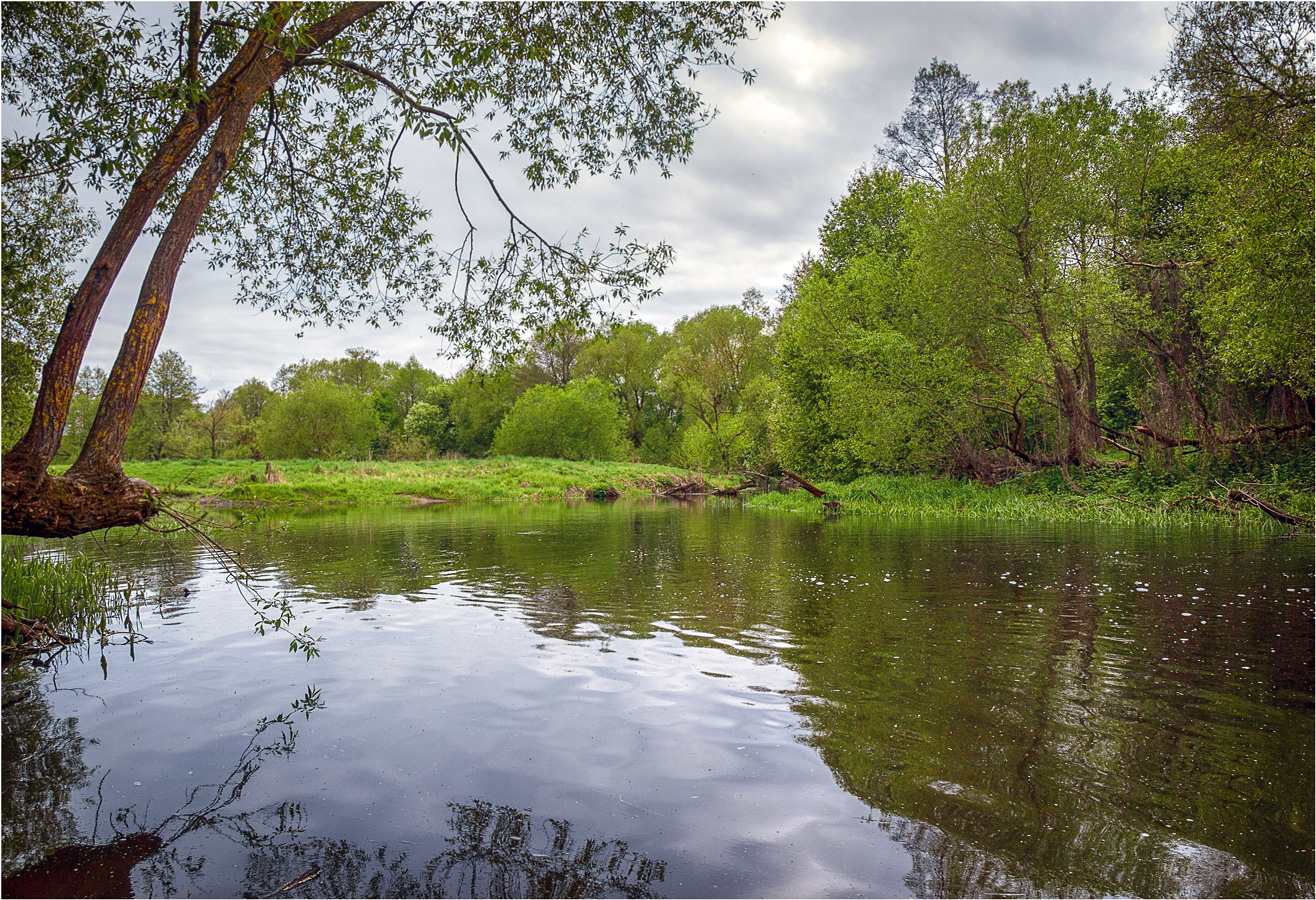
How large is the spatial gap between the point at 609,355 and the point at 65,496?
7245 centimetres

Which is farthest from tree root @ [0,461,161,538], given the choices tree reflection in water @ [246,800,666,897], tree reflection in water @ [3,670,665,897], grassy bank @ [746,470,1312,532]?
grassy bank @ [746,470,1312,532]

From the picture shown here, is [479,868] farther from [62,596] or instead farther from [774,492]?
[774,492]

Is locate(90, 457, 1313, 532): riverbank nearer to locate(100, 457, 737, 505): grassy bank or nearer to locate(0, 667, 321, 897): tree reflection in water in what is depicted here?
locate(100, 457, 737, 505): grassy bank

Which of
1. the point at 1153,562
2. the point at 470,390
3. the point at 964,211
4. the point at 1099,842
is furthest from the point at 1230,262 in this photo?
the point at 470,390

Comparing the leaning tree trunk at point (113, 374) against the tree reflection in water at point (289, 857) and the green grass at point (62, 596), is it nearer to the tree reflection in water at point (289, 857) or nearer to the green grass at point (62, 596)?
the tree reflection in water at point (289, 857)

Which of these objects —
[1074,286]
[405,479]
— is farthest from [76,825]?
[405,479]

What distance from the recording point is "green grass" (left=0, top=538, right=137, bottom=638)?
862cm

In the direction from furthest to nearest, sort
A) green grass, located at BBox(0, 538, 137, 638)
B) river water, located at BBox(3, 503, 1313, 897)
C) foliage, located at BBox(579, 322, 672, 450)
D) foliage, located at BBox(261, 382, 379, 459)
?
1. foliage, located at BBox(579, 322, 672, 450)
2. foliage, located at BBox(261, 382, 379, 459)
3. green grass, located at BBox(0, 538, 137, 638)
4. river water, located at BBox(3, 503, 1313, 897)

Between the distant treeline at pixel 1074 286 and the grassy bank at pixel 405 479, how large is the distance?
7.78 meters

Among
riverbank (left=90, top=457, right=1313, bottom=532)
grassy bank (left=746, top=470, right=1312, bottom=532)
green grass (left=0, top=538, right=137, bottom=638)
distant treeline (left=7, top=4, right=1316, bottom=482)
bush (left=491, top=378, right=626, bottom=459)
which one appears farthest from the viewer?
bush (left=491, top=378, right=626, bottom=459)

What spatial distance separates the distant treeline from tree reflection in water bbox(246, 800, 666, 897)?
6488 mm

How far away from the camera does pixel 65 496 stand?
211 inches

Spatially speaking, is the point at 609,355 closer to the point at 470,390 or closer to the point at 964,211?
the point at 470,390

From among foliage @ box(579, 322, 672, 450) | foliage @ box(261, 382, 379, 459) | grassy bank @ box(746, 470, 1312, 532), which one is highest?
foliage @ box(579, 322, 672, 450)
